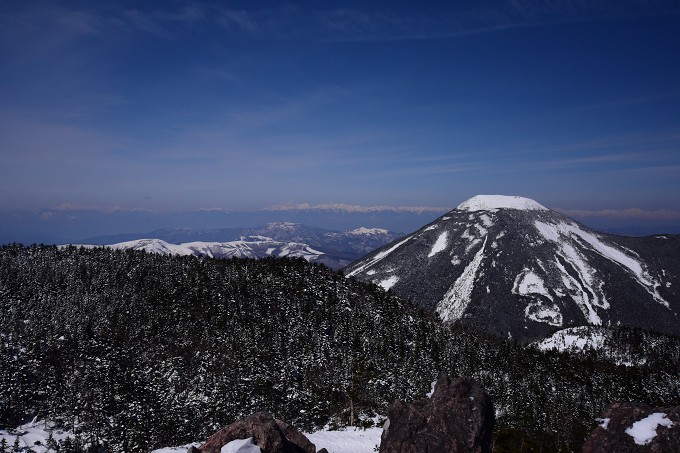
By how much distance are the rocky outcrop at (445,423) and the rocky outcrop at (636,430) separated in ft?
31.2

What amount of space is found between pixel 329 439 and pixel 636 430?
38.4 m

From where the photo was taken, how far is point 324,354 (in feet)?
436

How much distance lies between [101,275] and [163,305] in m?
33.5

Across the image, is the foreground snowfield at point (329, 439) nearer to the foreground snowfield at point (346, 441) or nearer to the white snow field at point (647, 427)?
the foreground snowfield at point (346, 441)

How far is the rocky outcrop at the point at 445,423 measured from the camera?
37.0 metres

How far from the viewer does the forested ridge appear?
98.3 metres

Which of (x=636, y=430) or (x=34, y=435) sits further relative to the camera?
(x=34, y=435)

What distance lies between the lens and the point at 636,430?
29.6m

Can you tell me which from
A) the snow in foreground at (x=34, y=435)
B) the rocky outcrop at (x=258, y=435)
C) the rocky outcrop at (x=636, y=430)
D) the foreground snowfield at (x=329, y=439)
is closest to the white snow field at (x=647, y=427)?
the rocky outcrop at (x=636, y=430)

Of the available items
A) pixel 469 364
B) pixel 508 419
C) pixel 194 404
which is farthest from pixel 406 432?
pixel 469 364

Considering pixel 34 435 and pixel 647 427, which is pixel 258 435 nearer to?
pixel 647 427

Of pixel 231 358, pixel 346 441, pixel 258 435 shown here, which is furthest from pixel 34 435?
pixel 258 435

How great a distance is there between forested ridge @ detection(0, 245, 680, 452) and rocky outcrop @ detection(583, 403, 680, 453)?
127 feet

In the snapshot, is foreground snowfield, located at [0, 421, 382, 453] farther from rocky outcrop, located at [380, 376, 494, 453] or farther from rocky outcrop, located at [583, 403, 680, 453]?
rocky outcrop, located at [583, 403, 680, 453]
